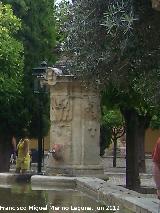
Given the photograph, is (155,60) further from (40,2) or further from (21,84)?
(40,2)

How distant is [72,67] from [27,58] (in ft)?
57.6

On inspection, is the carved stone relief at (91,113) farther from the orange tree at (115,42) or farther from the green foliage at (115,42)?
the green foliage at (115,42)

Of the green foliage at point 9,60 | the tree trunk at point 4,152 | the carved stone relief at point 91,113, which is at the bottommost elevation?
the tree trunk at point 4,152

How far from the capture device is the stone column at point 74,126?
49.1 feet

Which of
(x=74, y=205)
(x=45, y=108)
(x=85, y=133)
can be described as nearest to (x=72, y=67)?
(x=74, y=205)

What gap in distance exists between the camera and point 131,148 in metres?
19.4

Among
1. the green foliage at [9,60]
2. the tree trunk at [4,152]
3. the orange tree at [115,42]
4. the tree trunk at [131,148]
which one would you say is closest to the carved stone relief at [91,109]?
the tree trunk at [131,148]

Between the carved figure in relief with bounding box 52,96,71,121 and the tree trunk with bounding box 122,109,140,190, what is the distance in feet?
14.6

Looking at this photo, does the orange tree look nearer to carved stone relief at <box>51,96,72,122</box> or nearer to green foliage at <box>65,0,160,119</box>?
green foliage at <box>65,0,160,119</box>

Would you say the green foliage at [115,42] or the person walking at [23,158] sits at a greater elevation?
the green foliage at [115,42]

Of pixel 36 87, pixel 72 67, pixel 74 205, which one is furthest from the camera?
pixel 36 87

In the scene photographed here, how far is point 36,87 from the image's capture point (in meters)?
→ 17.2

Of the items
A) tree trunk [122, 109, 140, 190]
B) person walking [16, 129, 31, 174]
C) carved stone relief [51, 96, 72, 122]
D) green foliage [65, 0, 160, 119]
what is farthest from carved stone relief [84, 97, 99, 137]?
green foliage [65, 0, 160, 119]

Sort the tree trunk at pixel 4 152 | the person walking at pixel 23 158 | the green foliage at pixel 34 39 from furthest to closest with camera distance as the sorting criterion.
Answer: the tree trunk at pixel 4 152, the green foliage at pixel 34 39, the person walking at pixel 23 158
